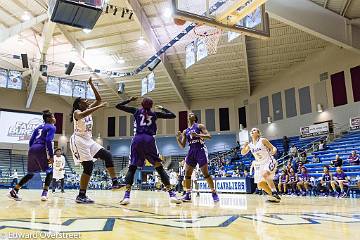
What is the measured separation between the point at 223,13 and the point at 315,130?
14970mm

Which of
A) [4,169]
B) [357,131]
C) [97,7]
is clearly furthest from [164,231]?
[4,169]

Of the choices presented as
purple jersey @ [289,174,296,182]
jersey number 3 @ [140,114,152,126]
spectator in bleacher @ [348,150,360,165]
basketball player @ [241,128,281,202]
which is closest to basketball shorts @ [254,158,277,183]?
basketball player @ [241,128,281,202]

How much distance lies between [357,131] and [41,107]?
80.8 ft

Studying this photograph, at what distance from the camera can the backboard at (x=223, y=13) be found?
325 inches

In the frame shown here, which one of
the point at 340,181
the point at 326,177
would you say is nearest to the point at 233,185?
the point at 326,177

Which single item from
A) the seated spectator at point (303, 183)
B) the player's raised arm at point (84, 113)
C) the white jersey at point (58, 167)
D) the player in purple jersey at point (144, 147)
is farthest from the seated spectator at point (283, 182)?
the player's raised arm at point (84, 113)

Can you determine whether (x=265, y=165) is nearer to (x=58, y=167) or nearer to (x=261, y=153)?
(x=261, y=153)

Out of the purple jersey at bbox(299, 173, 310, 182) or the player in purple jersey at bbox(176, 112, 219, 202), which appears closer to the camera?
the player in purple jersey at bbox(176, 112, 219, 202)

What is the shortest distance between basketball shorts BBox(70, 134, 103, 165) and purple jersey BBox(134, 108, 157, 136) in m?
0.80

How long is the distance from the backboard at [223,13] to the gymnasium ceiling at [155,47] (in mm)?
7946

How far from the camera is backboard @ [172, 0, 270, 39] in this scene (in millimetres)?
8258

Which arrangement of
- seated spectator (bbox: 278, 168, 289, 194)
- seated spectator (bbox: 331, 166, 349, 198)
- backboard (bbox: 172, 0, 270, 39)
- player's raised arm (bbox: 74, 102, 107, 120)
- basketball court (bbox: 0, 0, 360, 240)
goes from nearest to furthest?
player's raised arm (bbox: 74, 102, 107, 120)
backboard (bbox: 172, 0, 270, 39)
basketball court (bbox: 0, 0, 360, 240)
seated spectator (bbox: 331, 166, 349, 198)
seated spectator (bbox: 278, 168, 289, 194)

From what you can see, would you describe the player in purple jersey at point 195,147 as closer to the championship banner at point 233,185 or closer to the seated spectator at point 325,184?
the seated spectator at point 325,184

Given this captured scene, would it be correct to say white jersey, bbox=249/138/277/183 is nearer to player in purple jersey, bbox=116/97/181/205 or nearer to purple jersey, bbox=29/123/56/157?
player in purple jersey, bbox=116/97/181/205
